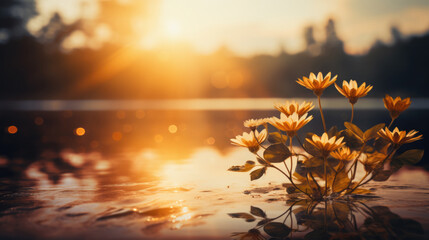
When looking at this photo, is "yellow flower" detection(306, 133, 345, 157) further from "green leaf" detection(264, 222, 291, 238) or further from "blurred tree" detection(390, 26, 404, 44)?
"blurred tree" detection(390, 26, 404, 44)

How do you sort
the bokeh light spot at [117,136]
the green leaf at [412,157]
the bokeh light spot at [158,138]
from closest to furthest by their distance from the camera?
1. the green leaf at [412,157]
2. the bokeh light spot at [158,138]
3. the bokeh light spot at [117,136]

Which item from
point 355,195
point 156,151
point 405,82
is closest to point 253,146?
point 355,195

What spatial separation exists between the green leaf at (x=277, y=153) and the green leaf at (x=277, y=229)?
0.70m

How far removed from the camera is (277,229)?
2.61m

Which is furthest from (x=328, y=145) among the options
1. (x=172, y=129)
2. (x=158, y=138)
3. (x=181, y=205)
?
(x=172, y=129)

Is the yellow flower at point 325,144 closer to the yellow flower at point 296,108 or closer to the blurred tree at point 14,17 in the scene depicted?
the yellow flower at point 296,108

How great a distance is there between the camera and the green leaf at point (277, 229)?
2.51 m

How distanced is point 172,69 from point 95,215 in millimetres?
69378

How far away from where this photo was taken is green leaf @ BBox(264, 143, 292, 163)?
3346mm

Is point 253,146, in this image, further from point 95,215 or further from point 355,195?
point 95,215

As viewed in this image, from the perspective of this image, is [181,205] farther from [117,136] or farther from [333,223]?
[117,136]

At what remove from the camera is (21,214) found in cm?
297

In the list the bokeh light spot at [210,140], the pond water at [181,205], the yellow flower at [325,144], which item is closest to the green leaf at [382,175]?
the pond water at [181,205]

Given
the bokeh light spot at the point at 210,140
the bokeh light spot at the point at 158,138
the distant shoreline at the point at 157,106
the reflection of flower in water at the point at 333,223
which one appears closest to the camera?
the reflection of flower in water at the point at 333,223
